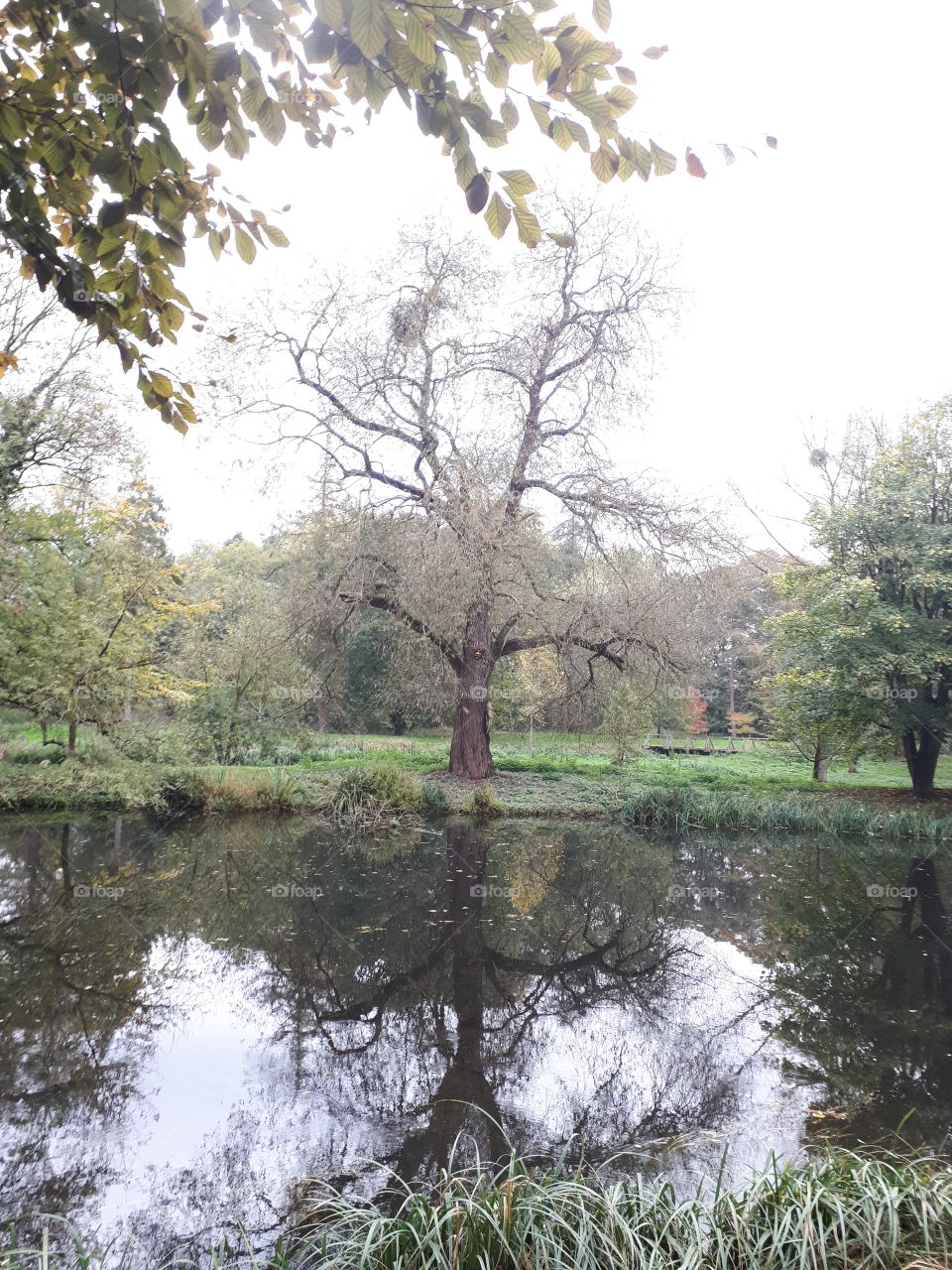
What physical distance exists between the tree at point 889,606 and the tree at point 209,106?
13139 millimetres

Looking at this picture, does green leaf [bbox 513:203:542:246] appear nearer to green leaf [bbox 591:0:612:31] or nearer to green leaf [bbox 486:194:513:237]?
→ green leaf [bbox 486:194:513:237]

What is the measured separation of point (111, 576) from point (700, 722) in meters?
17.4

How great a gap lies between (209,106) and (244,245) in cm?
45

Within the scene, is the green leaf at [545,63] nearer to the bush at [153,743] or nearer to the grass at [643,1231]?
the grass at [643,1231]

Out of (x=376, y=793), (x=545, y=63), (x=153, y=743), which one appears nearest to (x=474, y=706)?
(x=376, y=793)

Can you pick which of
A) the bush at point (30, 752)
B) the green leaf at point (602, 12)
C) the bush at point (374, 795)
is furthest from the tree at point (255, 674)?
the green leaf at point (602, 12)

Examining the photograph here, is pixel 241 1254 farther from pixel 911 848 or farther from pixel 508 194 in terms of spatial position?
pixel 911 848

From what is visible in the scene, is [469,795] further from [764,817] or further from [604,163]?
[604,163]

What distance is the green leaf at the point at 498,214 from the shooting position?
2265 millimetres
